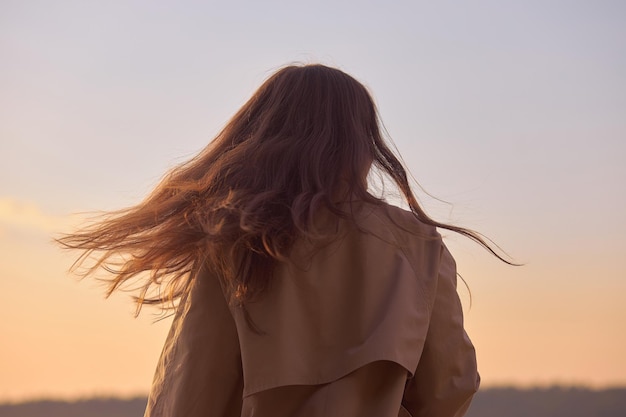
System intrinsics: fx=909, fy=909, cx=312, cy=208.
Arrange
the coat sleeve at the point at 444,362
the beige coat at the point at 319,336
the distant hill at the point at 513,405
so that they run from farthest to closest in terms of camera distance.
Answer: the distant hill at the point at 513,405 < the coat sleeve at the point at 444,362 < the beige coat at the point at 319,336

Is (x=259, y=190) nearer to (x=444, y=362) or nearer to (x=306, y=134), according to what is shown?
(x=306, y=134)

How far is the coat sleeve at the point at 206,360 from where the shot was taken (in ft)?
8.99

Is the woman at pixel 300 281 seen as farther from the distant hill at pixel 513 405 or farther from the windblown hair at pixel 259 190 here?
the distant hill at pixel 513 405

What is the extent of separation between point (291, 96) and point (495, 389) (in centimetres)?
991

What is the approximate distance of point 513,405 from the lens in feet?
38.8

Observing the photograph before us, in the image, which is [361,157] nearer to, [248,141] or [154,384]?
[248,141]

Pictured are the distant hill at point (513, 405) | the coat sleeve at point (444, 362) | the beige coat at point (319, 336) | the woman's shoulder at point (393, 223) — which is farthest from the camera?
the distant hill at point (513, 405)

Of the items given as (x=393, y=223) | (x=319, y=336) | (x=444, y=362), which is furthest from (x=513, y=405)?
(x=319, y=336)

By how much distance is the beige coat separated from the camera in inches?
105

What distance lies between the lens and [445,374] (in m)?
2.97

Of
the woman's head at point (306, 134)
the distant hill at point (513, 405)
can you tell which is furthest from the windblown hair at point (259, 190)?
the distant hill at point (513, 405)

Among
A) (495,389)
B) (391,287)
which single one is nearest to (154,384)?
(391,287)

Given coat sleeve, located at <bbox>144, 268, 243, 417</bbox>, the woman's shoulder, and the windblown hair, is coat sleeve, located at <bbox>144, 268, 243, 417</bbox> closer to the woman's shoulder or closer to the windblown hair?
the windblown hair

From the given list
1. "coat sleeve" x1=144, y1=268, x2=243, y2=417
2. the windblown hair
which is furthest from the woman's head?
"coat sleeve" x1=144, y1=268, x2=243, y2=417
